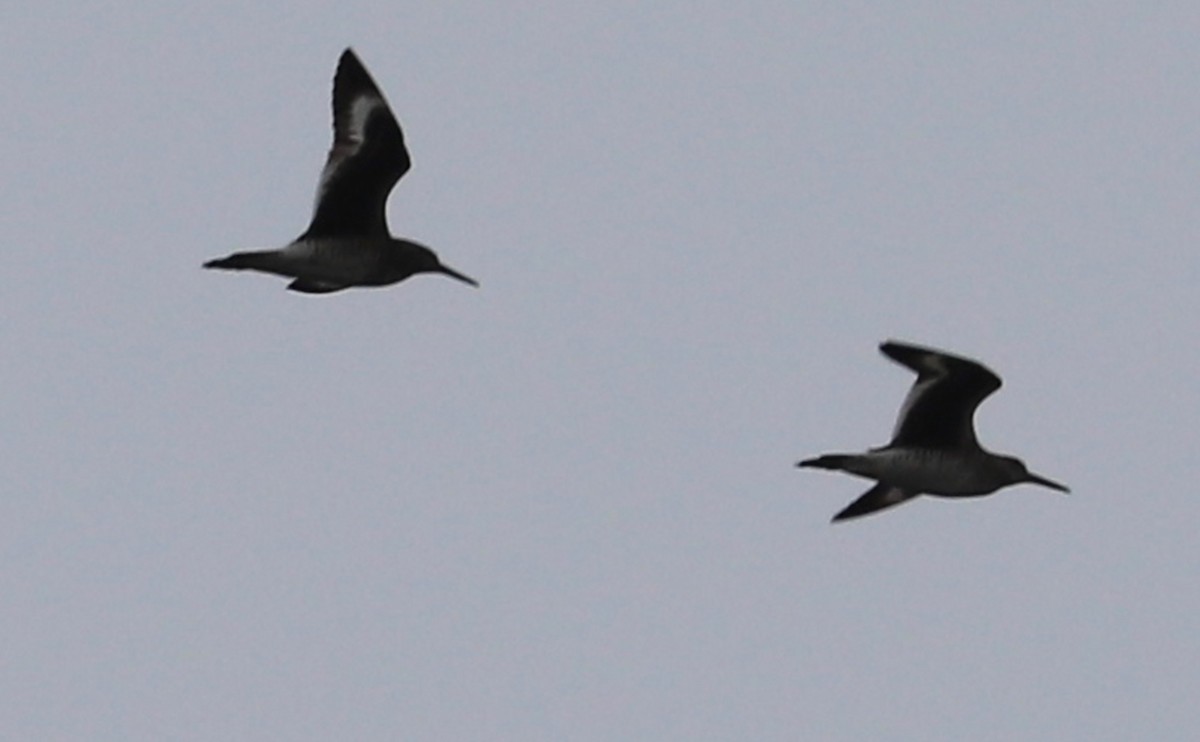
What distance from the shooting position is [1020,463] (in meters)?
22.8

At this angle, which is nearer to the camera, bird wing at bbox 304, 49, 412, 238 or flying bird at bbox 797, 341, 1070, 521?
flying bird at bbox 797, 341, 1070, 521

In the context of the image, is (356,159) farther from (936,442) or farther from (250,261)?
(936,442)

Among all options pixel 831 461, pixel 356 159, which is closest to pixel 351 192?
pixel 356 159

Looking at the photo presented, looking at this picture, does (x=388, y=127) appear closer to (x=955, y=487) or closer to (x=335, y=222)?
(x=335, y=222)

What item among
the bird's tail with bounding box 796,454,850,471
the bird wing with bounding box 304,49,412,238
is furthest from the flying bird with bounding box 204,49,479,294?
the bird's tail with bounding box 796,454,850,471

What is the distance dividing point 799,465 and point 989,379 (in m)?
1.30

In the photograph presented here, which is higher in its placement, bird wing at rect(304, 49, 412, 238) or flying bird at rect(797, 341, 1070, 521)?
bird wing at rect(304, 49, 412, 238)

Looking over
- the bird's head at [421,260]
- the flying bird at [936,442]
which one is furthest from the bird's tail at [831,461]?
the bird's head at [421,260]

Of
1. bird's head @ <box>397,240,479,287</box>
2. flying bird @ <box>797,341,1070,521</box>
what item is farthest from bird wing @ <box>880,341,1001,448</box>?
bird's head @ <box>397,240,479,287</box>

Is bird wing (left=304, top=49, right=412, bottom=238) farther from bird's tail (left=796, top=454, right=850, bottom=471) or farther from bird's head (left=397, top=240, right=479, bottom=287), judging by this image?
bird's tail (left=796, top=454, right=850, bottom=471)

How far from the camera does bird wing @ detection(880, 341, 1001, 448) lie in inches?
848

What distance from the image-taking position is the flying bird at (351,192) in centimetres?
2211

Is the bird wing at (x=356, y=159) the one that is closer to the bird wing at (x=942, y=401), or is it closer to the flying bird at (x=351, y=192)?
the flying bird at (x=351, y=192)

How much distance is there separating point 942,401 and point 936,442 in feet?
1.00
